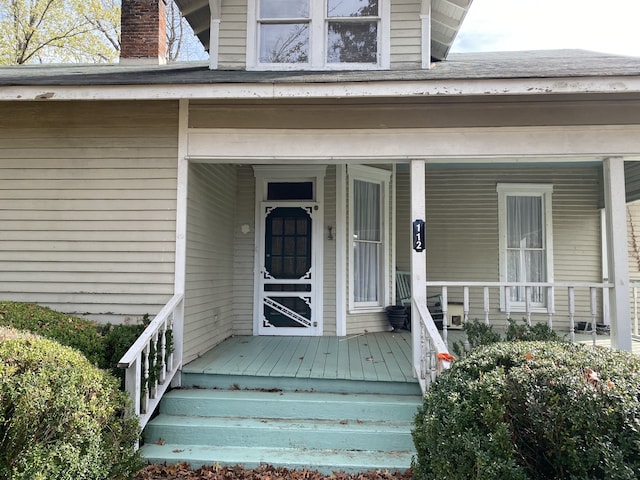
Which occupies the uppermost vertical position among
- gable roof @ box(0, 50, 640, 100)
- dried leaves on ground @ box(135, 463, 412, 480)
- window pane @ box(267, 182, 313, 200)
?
gable roof @ box(0, 50, 640, 100)

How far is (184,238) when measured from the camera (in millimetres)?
4668

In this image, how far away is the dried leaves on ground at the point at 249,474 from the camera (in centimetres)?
329

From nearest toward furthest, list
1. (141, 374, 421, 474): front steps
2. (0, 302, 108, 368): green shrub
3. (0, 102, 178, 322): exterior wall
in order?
1. (141, 374, 421, 474): front steps
2. (0, 302, 108, 368): green shrub
3. (0, 102, 178, 322): exterior wall

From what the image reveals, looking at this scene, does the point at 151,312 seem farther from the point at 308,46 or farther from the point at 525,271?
the point at 525,271

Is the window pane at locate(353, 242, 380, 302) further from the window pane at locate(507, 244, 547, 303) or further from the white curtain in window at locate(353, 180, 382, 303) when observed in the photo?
the window pane at locate(507, 244, 547, 303)

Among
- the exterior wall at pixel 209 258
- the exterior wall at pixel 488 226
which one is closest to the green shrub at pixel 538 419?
the exterior wall at pixel 209 258

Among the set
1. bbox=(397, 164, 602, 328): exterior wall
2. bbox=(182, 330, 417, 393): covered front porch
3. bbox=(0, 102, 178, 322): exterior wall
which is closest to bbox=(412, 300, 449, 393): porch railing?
bbox=(182, 330, 417, 393): covered front porch

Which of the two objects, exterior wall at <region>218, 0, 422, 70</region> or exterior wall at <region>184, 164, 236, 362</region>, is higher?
exterior wall at <region>218, 0, 422, 70</region>

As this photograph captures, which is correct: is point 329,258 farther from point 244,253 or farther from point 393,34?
point 393,34

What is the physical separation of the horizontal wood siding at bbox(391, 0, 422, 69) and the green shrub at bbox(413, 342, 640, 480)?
3839 mm

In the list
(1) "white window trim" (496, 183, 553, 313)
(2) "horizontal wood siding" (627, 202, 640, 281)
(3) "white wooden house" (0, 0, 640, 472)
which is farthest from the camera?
(2) "horizontal wood siding" (627, 202, 640, 281)

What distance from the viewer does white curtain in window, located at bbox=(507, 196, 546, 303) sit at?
7629 millimetres

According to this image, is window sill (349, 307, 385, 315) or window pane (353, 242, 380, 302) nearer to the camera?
window sill (349, 307, 385, 315)

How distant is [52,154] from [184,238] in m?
1.84
